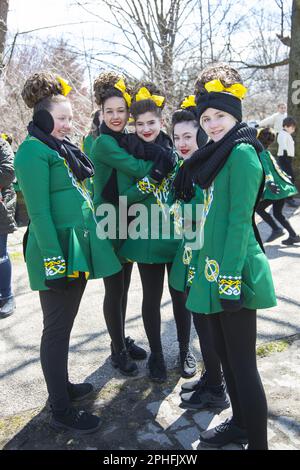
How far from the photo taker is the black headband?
2049mm

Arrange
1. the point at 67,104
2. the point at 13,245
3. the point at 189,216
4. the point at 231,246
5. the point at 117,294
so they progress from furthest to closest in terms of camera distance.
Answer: the point at 13,245, the point at 117,294, the point at 189,216, the point at 67,104, the point at 231,246

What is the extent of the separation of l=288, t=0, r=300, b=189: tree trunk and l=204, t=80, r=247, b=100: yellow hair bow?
781 centimetres

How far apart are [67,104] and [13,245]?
465 centimetres

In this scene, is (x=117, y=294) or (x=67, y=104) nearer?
(x=67, y=104)

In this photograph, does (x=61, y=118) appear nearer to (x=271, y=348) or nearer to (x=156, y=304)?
(x=156, y=304)

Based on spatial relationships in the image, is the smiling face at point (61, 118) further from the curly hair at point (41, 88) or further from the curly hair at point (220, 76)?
the curly hair at point (220, 76)

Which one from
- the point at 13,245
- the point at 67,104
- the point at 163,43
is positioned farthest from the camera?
the point at 163,43

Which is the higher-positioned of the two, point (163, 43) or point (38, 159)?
point (163, 43)

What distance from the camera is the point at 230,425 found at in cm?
235

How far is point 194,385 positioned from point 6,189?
2551 millimetres

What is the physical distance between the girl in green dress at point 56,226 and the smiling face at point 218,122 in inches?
29.8

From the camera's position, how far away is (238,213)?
196cm
